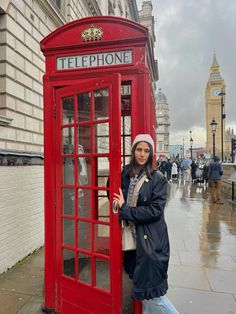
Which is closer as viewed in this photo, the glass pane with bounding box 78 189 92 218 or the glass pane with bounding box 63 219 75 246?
the glass pane with bounding box 78 189 92 218

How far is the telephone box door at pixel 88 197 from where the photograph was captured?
2.86m

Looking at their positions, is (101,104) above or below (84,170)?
above

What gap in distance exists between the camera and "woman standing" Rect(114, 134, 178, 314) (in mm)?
2605

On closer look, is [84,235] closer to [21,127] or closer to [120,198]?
[120,198]

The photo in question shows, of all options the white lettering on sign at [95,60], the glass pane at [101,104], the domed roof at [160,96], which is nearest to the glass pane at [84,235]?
the glass pane at [101,104]

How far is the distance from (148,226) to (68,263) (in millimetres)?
1229

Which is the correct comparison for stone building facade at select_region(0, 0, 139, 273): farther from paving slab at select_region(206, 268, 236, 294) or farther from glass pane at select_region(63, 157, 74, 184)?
paving slab at select_region(206, 268, 236, 294)

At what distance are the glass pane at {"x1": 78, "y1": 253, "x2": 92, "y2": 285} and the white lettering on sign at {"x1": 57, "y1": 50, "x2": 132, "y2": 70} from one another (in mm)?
2004

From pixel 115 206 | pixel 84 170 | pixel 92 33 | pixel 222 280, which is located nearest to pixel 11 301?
pixel 84 170

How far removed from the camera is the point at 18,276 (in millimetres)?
4527

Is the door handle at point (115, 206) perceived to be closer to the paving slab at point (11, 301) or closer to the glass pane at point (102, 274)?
the glass pane at point (102, 274)

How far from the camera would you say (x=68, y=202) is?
11.0ft

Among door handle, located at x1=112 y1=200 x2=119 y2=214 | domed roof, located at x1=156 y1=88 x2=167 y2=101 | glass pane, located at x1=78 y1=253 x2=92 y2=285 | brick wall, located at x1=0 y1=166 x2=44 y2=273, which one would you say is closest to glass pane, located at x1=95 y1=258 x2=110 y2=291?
glass pane, located at x1=78 y1=253 x2=92 y2=285

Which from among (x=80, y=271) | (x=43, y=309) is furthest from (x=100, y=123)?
(x=43, y=309)
